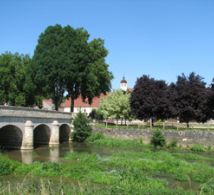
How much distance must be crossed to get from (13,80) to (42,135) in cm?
1796

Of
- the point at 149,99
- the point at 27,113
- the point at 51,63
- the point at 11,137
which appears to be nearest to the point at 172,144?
the point at 149,99

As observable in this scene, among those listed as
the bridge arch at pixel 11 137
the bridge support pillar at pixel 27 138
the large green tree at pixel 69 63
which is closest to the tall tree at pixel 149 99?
the large green tree at pixel 69 63

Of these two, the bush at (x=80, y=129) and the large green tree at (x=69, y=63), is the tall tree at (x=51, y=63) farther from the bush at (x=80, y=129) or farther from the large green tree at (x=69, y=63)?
the bush at (x=80, y=129)

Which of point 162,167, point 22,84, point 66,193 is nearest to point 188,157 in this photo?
point 162,167

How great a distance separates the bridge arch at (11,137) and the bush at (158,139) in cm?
1382

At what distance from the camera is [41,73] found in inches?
2180

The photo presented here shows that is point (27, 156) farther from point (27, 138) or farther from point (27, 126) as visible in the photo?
point (27, 126)

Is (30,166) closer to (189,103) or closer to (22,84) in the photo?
(189,103)

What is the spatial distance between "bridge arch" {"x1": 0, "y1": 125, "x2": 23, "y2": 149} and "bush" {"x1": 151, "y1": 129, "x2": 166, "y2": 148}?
13817 millimetres

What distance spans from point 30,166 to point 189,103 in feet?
96.8

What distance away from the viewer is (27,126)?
1609 inches

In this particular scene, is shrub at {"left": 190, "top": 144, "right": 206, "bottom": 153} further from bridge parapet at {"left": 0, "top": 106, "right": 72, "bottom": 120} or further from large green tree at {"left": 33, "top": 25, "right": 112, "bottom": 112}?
large green tree at {"left": 33, "top": 25, "right": 112, "bottom": 112}

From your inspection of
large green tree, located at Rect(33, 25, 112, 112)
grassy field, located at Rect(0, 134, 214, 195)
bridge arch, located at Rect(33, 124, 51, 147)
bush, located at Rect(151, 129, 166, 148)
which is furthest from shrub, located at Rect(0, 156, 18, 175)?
large green tree, located at Rect(33, 25, 112, 112)

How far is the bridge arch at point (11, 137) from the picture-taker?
134 ft
